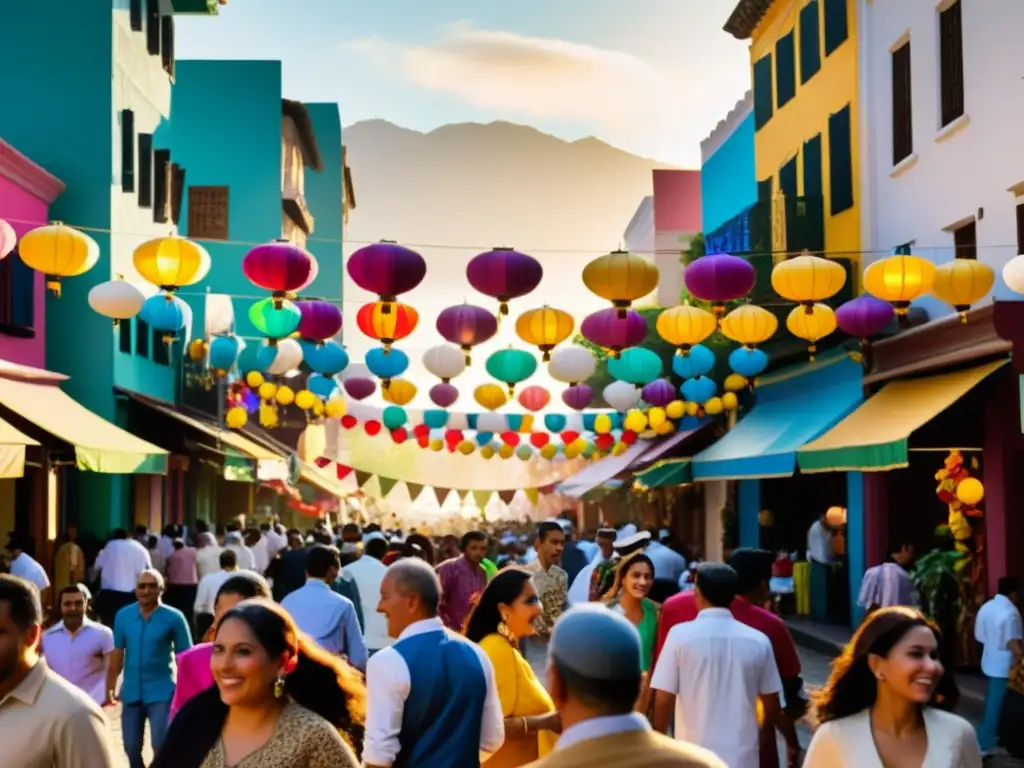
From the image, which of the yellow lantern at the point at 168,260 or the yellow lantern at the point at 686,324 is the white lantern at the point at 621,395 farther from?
the yellow lantern at the point at 168,260

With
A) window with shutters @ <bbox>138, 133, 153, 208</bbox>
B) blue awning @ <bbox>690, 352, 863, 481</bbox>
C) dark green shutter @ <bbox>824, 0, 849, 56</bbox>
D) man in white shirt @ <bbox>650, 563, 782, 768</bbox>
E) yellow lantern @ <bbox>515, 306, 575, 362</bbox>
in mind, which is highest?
dark green shutter @ <bbox>824, 0, 849, 56</bbox>

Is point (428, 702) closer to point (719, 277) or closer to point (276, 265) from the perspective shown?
point (276, 265)

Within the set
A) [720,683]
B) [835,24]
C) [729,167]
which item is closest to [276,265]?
[720,683]

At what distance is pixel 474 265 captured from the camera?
51.6 ft

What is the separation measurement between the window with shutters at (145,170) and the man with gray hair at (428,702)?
1014 inches

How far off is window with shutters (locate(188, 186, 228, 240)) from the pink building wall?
726 inches

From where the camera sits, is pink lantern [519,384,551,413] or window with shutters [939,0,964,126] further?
pink lantern [519,384,551,413]

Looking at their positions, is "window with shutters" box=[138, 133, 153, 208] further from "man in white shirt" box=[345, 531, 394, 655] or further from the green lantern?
"man in white shirt" box=[345, 531, 394, 655]

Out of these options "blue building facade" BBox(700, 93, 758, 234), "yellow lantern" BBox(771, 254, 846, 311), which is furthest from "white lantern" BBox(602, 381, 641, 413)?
"yellow lantern" BBox(771, 254, 846, 311)

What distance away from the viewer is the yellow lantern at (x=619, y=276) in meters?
15.5

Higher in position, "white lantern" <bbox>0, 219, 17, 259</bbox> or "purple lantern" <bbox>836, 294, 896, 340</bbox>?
"white lantern" <bbox>0, 219, 17, 259</bbox>

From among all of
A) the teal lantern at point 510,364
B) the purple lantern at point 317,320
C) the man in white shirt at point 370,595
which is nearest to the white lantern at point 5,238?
the man in white shirt at point 370,595

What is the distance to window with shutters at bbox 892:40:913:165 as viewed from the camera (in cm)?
2325

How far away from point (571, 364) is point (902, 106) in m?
5.81
